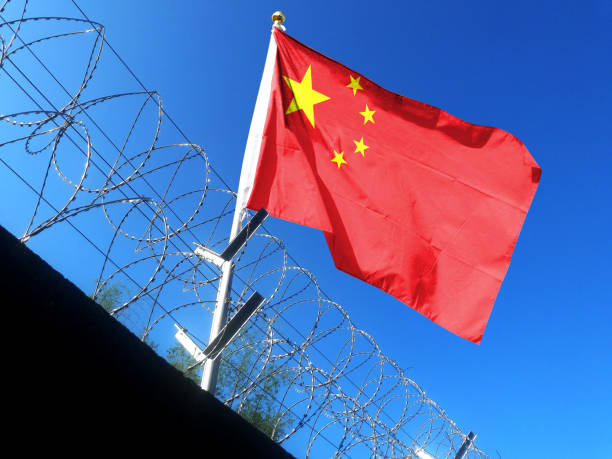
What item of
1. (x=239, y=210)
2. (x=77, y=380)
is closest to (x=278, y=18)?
(x=239, y=210)

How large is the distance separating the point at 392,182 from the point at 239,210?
67.6 inches

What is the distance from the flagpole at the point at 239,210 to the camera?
3961mm

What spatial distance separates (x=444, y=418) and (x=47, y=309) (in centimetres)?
625

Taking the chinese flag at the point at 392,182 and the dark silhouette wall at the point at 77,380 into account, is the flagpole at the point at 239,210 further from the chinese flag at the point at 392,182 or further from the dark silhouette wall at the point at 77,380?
the dark silhouette wall at the point at 77,380

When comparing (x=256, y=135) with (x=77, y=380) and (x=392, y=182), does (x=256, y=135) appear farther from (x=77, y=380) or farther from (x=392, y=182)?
(x=77, y=380)

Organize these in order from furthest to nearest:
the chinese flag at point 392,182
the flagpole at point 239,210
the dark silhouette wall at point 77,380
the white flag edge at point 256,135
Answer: the chinese flag at point 392,182 < the white flag edge at point 256,135 < the flagpole at point 239,210 < the dark silhouette wall at point 77,380

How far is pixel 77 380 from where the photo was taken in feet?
4.70

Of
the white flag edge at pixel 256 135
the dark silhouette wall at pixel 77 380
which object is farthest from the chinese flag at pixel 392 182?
the dark silhouette wall at pixel 77 380

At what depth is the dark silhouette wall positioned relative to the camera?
1.33 m

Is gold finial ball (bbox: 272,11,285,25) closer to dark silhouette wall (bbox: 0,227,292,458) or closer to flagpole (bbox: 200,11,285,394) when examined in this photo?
flagpole (bbox: 200,11,285,394)

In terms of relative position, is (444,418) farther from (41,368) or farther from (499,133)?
(41,368)

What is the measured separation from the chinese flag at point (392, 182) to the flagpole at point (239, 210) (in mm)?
26

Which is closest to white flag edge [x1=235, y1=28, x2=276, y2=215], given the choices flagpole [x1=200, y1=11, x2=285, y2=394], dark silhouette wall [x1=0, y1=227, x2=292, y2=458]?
flagpole [x1=200, y1=11, x2=285, y2=394]

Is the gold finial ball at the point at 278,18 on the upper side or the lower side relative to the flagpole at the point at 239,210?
upper
